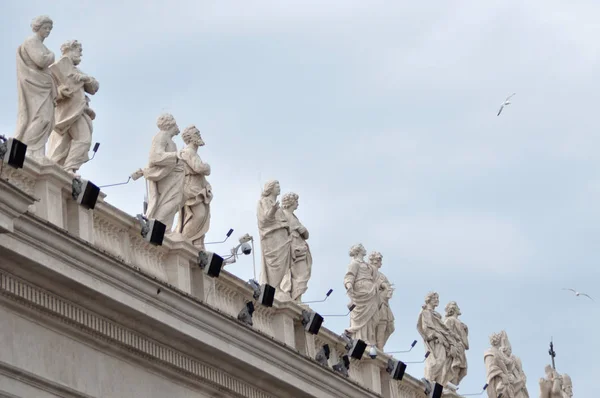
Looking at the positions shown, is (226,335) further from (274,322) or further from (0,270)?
(0,270)

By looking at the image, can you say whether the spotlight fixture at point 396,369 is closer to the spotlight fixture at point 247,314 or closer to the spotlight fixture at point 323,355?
the spotlight fixture at point 323,355

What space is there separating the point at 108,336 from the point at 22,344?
1838mm

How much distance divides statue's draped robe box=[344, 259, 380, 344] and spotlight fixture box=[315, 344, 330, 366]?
7.22 ft

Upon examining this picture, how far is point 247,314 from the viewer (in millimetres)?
31312

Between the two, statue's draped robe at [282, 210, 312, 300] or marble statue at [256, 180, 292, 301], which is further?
statue's draped robe at [282, 210, 312, 300]

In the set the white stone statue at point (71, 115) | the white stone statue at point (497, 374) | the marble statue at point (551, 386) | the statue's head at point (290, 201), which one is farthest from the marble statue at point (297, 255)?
the marble statue at point (551, 386)

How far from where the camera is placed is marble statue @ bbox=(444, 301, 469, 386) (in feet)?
129

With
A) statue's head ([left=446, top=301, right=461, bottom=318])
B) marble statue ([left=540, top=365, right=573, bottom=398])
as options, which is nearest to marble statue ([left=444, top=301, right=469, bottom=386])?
statue's head ([left=446, top=301, right=461, bottom=318])

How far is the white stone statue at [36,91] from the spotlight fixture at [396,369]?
34.2 ft

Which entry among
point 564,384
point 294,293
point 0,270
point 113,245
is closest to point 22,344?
point 0,270

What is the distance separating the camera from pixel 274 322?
3278 centimetres

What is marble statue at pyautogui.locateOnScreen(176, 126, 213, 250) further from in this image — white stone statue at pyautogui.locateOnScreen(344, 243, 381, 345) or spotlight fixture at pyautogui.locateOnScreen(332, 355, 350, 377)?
white stone statue at pyautogui.locateOnScreen(344, 243, 381, 345)

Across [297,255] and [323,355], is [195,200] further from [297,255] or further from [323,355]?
[323,355]

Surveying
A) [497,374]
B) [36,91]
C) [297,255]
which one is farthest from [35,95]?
[497,374]
